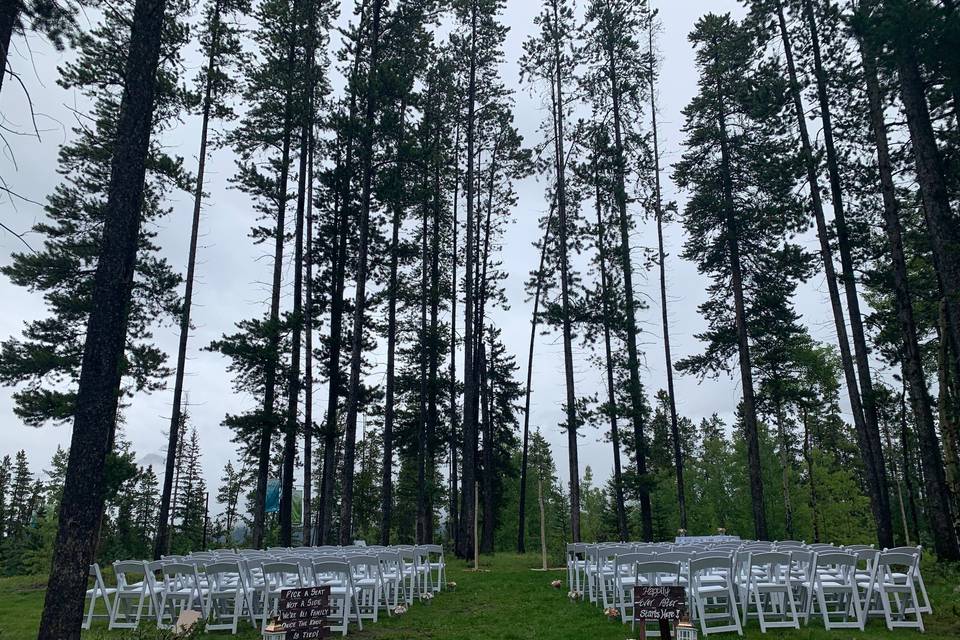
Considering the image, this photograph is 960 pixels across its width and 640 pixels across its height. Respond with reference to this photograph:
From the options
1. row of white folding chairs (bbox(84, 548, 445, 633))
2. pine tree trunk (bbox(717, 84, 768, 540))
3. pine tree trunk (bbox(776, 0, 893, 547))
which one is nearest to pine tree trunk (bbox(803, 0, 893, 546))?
pine tree trunk (bbox(776, 0, 893, 547))

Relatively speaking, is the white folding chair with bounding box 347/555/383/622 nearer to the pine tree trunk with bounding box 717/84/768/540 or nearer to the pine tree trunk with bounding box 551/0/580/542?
the pine tree trunk with bounding box 551/0/580/542

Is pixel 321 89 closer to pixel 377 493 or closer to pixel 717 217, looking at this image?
pixel 717 217

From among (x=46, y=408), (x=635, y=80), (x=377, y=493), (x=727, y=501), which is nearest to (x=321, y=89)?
(x=635, y=80)

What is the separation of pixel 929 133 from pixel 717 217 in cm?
823

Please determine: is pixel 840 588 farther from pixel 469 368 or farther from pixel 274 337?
pixel 274 337

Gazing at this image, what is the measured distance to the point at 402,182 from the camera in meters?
17.4

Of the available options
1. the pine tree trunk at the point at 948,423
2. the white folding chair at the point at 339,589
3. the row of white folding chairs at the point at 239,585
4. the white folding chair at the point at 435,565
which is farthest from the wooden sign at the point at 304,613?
the pine tree trunk at the point at 948,423

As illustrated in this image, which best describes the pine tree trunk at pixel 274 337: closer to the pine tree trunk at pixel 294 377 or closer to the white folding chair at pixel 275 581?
the pine tree trunk at pixel 294 377

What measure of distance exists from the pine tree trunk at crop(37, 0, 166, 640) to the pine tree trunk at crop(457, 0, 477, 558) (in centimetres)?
1079

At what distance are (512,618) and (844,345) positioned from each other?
1029 centimetres

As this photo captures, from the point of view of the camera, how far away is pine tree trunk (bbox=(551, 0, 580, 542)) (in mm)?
17156

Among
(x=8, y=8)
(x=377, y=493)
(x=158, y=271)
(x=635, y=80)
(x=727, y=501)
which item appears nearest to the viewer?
(x=8, y=8)

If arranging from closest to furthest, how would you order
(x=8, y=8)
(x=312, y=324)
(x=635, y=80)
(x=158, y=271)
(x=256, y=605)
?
(x=8, y=8)
(x=256, y=605)
(x=158, y=271)
(x=312, y=324)
(x=635, y=80)

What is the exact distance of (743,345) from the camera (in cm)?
1823
